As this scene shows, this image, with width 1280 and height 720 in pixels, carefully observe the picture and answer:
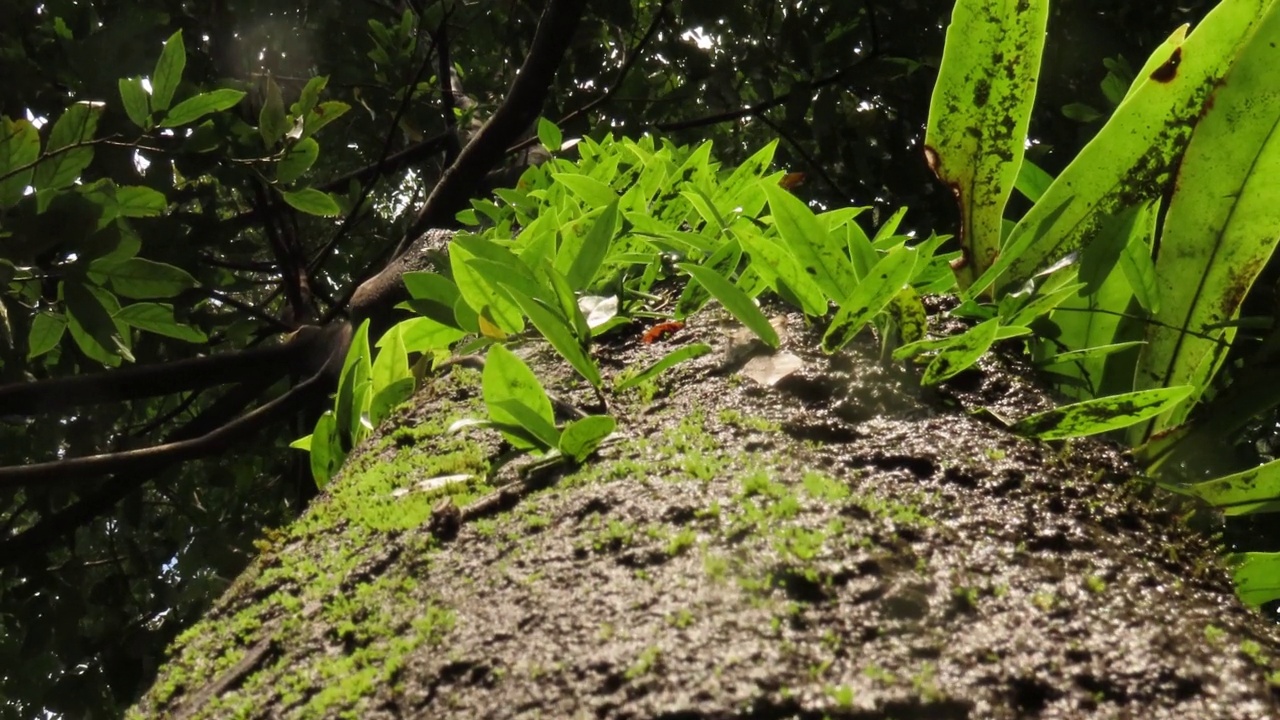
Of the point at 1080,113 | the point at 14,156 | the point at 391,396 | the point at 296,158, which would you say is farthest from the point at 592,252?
the point at 1080,113

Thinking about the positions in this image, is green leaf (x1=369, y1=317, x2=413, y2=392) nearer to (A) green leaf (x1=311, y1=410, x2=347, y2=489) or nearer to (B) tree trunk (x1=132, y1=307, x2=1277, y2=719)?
(A) green leaf (x1=311, y1=410, x2=347, y2=489)

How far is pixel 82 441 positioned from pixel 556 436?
272cm

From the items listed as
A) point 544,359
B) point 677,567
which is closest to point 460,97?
point 544,359

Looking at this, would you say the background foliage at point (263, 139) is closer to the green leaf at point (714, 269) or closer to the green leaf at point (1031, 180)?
the green leaf at point (1031, 180)

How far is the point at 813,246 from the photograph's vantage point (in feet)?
2.98

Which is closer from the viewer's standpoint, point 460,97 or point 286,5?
point 286,5

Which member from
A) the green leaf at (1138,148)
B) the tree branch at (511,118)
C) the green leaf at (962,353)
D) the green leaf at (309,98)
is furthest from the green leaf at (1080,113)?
the green leaf at (962,353)

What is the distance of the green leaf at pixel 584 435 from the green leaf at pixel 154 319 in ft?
4.69

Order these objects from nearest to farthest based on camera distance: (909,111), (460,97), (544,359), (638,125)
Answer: (544,359), (909,111), (638,125), (460,97)

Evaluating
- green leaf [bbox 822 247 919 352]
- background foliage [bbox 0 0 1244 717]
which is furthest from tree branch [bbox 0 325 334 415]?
green leaf [bbox 822 247 919 352]

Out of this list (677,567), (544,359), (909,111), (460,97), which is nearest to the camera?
(677,567)

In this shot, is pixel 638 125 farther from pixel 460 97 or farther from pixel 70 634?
pixel 70 634

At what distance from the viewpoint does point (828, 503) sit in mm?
598

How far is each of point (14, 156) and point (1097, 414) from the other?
1.76 metres
